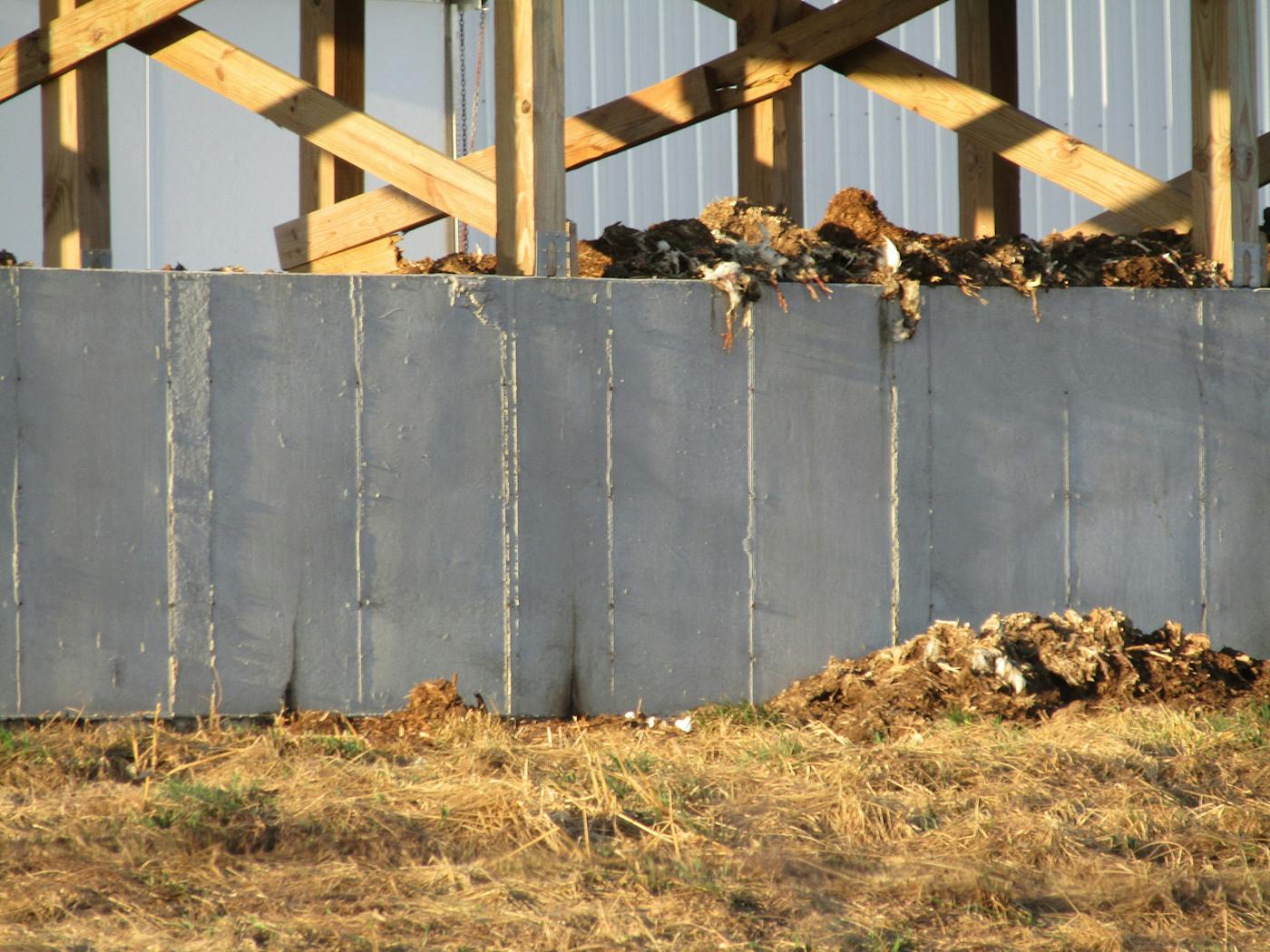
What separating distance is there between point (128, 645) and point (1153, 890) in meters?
3.82

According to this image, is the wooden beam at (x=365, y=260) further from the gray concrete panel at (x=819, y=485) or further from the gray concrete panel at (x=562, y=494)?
the gray concrete panel at (x=819, y=485)

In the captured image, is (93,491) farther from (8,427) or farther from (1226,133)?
(1226,133)

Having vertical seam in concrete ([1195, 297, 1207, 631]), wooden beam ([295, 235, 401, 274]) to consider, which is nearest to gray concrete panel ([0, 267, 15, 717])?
wooden beam ([295, 235, 401, 274])

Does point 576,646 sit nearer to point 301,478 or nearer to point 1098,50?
point 301,478

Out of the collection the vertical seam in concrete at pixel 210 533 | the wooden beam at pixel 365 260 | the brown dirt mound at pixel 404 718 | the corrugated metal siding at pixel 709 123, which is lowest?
the brown dirt mound at pixel 404 718

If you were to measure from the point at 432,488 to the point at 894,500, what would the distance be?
200 cm

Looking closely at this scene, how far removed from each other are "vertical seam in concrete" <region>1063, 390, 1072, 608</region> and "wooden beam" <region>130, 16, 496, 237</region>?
268 cm

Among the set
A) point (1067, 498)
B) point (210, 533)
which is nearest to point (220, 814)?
point (210, 533)

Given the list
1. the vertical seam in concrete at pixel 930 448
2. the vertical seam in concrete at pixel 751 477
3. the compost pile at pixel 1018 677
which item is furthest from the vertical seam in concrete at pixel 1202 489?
the vertical seam in concrete at pixel 751 477

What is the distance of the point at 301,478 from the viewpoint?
566cm

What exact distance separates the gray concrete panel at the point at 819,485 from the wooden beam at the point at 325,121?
4.63ft

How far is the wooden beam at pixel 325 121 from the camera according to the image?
20.3 ft

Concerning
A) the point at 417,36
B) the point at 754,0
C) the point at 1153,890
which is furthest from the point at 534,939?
the point at 417,36

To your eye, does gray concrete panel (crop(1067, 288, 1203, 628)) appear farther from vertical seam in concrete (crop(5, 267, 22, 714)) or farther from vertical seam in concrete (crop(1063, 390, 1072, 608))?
vertical seam in concrete (crop(5, 267, 22, 714))
